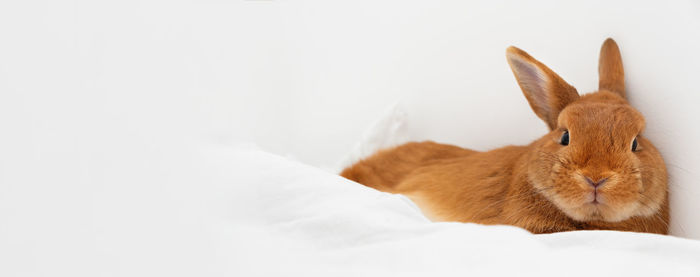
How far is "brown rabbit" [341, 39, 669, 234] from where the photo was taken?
4.23 feet

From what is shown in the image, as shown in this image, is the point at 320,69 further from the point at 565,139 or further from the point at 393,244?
the point at 393,244

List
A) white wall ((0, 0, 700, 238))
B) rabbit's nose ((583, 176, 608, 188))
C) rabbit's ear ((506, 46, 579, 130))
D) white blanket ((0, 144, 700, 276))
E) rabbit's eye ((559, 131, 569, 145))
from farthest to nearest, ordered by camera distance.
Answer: rabbit's ear ((506, 46, 579, 130)) < rabbit's eye ((559, 131, 569, 145)) < rabbit's nose ((583, 176, 608, 188)) < white wall ((0, 0, 700, 238)) < white blanket ((0, 144, 700, 276))

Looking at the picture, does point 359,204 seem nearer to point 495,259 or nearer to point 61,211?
point 495,259

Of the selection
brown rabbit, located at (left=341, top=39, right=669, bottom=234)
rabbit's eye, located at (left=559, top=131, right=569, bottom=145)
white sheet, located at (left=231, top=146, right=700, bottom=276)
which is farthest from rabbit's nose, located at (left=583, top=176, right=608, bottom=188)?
white sheet, located at (left=231, top=146, right=700, bottom=276)

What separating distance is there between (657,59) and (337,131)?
1.45 m

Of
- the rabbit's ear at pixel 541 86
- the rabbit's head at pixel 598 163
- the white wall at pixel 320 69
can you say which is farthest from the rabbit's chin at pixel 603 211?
the rabbit's ear at pixel 541 86

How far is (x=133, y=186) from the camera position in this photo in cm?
86

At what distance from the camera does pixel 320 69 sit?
255 centimetres

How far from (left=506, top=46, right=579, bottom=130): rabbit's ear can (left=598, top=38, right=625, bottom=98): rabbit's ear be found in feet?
0.40

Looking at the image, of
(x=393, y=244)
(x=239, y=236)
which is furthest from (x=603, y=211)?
(x=239, y=236)

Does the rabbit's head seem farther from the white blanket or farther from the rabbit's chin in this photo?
the white blanket

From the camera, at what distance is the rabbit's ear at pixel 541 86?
1558mm

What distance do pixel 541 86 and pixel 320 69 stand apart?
45.4 inches

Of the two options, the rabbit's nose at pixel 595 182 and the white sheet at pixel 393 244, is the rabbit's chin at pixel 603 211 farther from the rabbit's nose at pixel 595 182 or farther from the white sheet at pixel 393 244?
the white sheet at pixel 393 244
